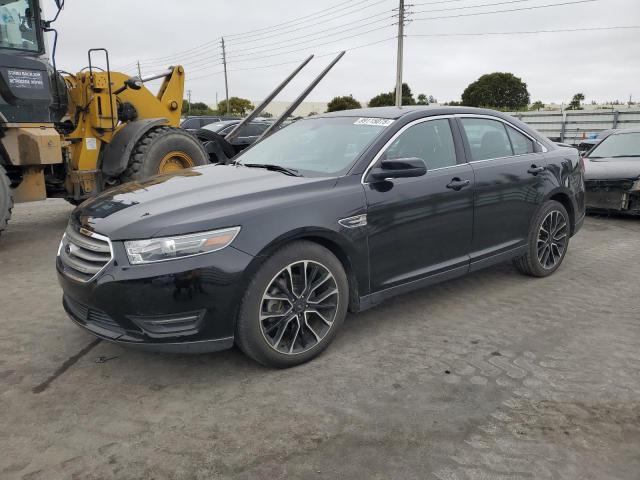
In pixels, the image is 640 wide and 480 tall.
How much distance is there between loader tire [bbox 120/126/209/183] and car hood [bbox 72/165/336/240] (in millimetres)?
3581

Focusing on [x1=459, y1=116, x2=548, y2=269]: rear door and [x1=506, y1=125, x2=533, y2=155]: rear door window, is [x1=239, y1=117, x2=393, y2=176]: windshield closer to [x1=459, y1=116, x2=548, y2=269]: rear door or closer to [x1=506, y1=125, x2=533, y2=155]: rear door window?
[x1=459, y1=116, x2=548, y2=269]: rear door

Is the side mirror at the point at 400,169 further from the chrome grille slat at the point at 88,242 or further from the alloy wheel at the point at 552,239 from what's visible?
the alloy wheel at the point at 552,239

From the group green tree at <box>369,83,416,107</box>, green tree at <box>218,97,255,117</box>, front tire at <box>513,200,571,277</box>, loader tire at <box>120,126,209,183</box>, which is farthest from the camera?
green tree at <box>218,97,255,117</box>

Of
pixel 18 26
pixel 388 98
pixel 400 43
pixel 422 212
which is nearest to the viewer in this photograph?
pixel 422 212

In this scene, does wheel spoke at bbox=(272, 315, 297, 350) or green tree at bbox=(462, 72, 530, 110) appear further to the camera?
green tree at bbox=(462, 72, 530, 110)

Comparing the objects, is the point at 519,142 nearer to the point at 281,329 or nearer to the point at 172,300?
the point at 281,329

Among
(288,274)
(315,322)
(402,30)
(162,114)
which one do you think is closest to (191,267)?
(288,274)

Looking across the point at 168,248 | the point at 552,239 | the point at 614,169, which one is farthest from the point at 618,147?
the point at 168,248

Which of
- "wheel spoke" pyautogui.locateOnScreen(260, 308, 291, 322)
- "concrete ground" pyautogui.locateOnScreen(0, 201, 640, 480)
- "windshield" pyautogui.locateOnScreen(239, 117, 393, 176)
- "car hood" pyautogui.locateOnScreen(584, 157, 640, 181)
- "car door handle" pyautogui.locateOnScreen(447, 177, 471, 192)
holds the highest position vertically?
"windshield" pyautogui.locateOnScreen(239, 117, 393, 176)

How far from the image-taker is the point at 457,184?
397cm

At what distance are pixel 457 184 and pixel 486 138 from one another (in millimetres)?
756

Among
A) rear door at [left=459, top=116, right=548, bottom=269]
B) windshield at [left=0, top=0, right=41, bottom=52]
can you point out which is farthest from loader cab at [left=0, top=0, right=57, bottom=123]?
rear door at [left=459, top=116, right=548, bottom=269]

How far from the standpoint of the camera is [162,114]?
8461 mm

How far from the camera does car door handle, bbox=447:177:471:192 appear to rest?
394 cm
